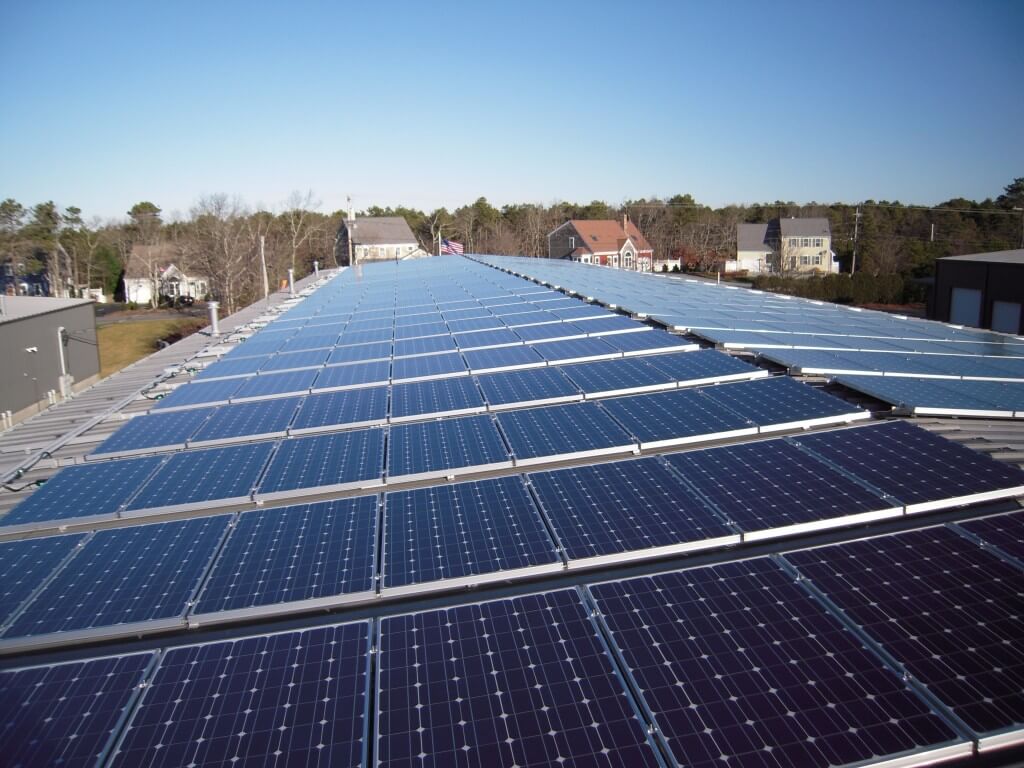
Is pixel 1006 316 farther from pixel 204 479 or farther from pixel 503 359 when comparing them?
pixel 204 479

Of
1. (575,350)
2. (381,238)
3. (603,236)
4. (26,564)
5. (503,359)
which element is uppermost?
(381,238)

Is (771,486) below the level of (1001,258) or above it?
below

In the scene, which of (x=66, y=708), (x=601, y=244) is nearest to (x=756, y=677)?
(x=66, y=708)

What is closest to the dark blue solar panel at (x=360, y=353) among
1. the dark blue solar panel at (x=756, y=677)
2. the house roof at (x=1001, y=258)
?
the dark blue solar panel at (x=756, y=677)

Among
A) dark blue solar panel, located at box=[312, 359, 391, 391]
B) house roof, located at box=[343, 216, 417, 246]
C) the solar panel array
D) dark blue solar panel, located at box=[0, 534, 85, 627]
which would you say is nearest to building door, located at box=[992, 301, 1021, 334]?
the solar panel array

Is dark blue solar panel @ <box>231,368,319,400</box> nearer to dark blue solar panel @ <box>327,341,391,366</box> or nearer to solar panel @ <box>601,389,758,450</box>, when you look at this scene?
dark blue solar panel @ <box>327,341,391,366</box>

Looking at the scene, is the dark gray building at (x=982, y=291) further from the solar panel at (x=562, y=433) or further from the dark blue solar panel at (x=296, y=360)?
the dark blue solar panel at (x=296, y=360)
